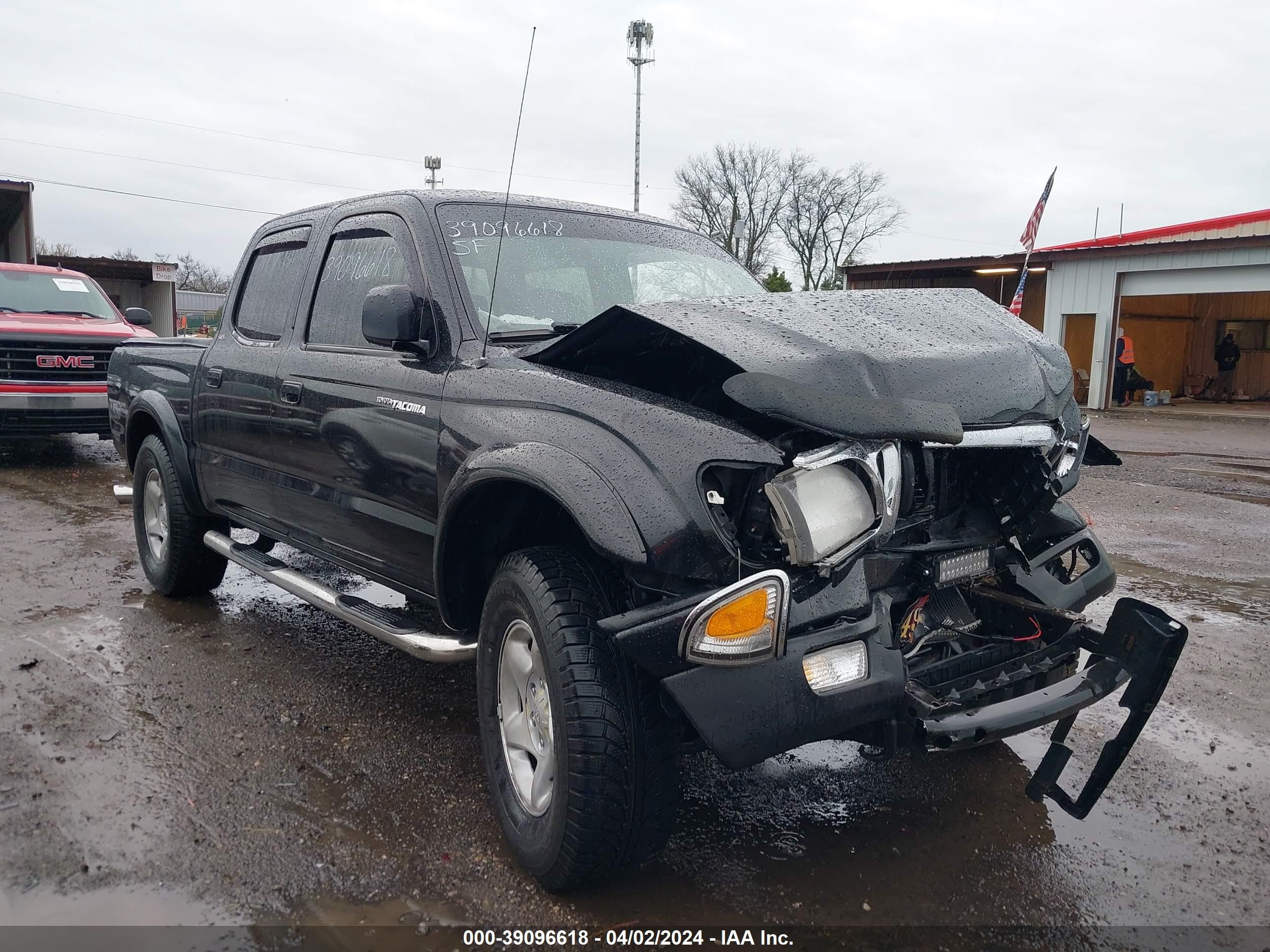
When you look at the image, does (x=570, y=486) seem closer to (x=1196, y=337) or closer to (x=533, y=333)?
(x=533, y=333)

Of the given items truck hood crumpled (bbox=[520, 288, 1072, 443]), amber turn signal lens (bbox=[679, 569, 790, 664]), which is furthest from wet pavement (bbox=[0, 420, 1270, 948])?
truck hood crumpled (bbox=[520, 288, 1072, 443])

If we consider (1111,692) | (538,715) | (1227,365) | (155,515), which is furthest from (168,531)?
(1227,365)

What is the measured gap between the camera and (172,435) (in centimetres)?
509

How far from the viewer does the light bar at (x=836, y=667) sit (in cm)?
231

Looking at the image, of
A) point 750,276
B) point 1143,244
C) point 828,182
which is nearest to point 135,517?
point 750,276

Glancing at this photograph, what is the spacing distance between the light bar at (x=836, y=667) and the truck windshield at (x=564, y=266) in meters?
1.38

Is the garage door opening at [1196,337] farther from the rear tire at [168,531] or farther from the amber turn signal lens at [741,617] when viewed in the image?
the amber turn signal lens at [741,617]

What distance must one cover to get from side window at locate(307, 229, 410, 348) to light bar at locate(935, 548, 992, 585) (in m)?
2.07

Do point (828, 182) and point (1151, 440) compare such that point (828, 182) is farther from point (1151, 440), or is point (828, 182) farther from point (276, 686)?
point (276, 686)

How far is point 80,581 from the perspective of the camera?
5.73 metres

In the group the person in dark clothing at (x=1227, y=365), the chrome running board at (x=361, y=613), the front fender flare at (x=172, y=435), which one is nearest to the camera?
the chrome running board at (x=361, y=613)

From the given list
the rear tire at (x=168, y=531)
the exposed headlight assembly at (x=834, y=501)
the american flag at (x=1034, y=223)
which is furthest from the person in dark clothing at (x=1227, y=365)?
the exposed headlight assembly at (x=834, y=501)

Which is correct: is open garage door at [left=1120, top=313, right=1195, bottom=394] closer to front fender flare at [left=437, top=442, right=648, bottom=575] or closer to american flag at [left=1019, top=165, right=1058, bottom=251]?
american flag at [left=1019, top=165, right=1058, bottom=251]

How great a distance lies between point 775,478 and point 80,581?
4936mm
